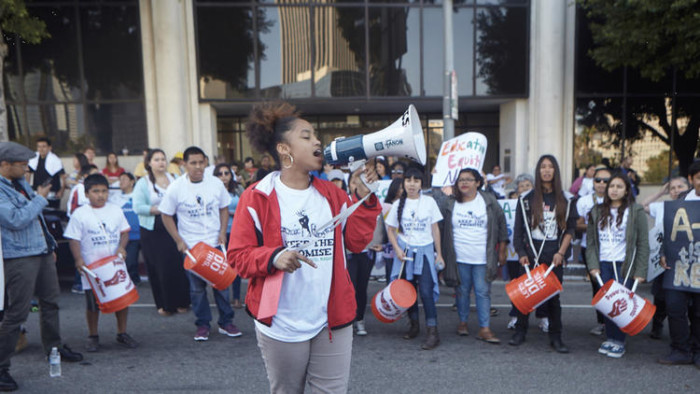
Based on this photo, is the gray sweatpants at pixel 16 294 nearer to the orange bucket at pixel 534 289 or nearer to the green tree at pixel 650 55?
the orange bucket at pixel 534 289

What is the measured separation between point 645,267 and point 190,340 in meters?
4.49

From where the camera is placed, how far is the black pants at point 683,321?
13.8 feet

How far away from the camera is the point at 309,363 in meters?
2.31

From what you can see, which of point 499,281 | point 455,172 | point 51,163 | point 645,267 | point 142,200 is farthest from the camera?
point 51,163

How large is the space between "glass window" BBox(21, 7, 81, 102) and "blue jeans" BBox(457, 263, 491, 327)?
41.1ft

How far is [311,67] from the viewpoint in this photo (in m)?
13.6

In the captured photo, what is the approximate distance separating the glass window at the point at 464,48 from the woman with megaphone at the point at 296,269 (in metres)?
12.5

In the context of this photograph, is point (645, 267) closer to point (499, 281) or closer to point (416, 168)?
point (416, 168)

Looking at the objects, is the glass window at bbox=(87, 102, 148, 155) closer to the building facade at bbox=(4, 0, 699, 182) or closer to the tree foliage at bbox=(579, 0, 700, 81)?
the building facade at bbox=(4, 0, 699, 182)

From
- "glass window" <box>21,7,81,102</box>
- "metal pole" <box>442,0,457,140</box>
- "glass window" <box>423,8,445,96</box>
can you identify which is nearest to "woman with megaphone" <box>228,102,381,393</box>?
"metal pole" <box>442,0,457,140</box>

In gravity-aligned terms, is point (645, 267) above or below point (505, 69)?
below

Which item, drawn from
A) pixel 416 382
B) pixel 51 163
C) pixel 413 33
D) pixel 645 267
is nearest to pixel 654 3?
pixel 413 33

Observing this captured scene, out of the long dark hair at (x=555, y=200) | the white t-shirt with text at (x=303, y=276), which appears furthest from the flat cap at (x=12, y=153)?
the long dark hair at (x=555, y=200)

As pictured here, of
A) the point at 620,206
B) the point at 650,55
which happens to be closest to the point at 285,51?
the point at 650,55
